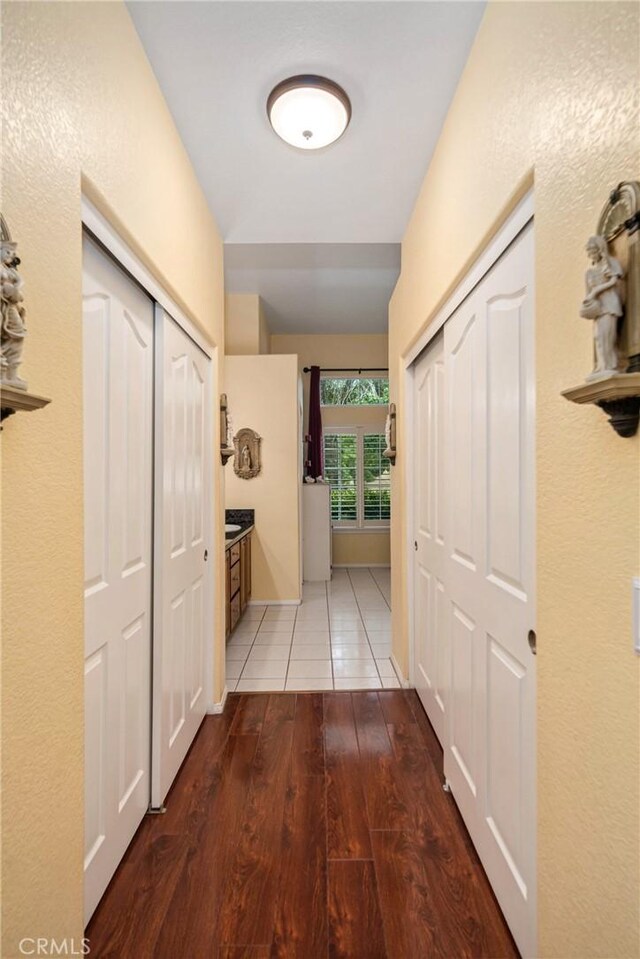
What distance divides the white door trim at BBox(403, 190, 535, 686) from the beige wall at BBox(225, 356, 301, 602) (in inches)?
85.3

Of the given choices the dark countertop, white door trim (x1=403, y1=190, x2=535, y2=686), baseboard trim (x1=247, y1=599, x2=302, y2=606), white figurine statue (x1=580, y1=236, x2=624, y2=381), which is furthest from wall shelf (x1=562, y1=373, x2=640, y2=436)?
baseboard trim (x1=247, y1=599, x2=302, y2=606)

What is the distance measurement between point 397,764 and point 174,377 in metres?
2.01

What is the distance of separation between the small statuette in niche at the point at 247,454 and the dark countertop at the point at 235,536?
573 millimetres

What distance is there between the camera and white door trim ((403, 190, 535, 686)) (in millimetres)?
1180

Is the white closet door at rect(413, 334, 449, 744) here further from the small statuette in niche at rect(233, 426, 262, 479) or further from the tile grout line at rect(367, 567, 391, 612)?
the small statuette in niche at rect(233, 426, 262, 479)

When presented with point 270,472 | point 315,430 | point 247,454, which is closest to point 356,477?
point 315,430

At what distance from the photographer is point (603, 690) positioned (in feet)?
2.66

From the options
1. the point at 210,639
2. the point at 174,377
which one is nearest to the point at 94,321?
the point at 174,377

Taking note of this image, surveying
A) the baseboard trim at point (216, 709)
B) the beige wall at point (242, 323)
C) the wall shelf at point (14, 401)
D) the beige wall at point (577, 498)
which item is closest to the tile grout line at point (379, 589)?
the baseboard trim at point (216, 709)

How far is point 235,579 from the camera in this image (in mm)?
3793

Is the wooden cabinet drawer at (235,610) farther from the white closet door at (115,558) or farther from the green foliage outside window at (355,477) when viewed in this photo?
the green foliage outside window at (355,477)

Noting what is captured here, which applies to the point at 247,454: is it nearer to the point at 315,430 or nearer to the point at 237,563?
the point at 237,563

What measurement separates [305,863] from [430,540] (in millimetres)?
1414

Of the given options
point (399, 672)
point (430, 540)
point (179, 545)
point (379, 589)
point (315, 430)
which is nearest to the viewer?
point (179, 545)
